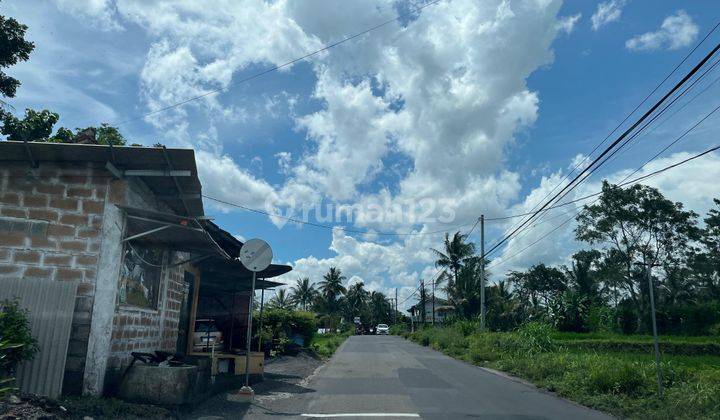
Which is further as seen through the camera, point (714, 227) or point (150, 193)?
point (714, 227)

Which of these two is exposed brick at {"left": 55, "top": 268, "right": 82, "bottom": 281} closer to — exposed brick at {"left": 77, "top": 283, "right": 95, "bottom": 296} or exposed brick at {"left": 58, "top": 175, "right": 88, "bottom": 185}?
exposed brick at {"left": 77, "top": 283, "right": 95, "bottom": 296}

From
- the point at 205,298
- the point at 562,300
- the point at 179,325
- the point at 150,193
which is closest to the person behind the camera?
the point at 150,193

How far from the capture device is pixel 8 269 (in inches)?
304

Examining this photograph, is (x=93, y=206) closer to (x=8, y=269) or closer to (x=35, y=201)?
(x=35, y=201)

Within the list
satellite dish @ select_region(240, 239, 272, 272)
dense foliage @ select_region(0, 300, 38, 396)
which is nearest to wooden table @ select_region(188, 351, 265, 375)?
satellite dish @ select_region(240, 239, 272, 272)

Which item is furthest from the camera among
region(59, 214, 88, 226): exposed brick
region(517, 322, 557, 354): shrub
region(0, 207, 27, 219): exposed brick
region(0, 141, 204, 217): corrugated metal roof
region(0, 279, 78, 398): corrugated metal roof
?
region(517, 322, 557, 354): shrub

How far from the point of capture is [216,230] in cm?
1286

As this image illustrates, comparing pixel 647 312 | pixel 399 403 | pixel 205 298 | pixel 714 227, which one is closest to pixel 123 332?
pixel 399 403

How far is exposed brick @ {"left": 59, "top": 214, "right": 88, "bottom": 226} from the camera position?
796 cm

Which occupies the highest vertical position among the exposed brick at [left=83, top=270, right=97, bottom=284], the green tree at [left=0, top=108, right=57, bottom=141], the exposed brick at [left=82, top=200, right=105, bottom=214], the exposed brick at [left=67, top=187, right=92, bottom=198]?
the green tree at [left=0, top=108, right=57, bottom=141]

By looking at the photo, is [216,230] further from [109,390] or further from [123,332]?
[109,390]

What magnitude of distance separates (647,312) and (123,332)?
152 ft

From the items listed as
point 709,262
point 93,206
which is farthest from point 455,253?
point 93,206

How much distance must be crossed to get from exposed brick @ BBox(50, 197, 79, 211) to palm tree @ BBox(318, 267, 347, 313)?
73.8 meters
